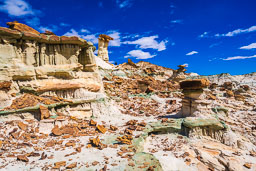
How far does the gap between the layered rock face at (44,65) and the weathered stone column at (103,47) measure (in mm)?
27435

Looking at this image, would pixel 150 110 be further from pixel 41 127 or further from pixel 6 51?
pixel 6 51

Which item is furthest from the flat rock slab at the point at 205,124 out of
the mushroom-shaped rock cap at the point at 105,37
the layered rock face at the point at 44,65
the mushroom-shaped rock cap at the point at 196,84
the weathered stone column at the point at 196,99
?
the mushroom-shaped rock cap at the point at 105,37

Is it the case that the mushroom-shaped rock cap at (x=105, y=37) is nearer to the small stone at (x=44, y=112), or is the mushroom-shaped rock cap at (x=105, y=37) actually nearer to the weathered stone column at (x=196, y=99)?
the weathered stone column at (x=196, y=99)

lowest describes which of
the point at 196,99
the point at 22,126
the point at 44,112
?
the point at 22,126

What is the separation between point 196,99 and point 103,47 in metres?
34.2

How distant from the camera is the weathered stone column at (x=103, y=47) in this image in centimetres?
3846

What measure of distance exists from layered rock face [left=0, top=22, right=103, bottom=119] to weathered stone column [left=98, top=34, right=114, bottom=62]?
27.4 metres

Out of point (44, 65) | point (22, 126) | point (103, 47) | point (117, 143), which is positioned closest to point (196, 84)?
point (117, 143)

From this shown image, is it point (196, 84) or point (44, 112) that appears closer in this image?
point (44, 112)

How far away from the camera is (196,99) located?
28.3 ft

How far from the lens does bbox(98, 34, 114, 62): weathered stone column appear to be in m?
38.5

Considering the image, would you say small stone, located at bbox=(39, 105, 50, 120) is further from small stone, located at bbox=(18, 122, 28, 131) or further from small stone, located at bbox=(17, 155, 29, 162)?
small stone, located at bbox=(17, 155, 29, 162)

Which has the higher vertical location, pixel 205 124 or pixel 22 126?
pixel 22 126

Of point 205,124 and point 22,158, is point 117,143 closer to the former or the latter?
point 22,158
